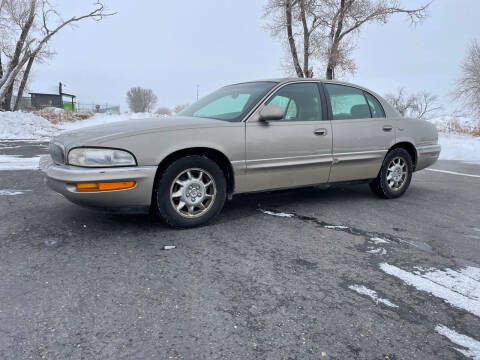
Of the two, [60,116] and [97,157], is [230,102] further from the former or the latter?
[60,116]

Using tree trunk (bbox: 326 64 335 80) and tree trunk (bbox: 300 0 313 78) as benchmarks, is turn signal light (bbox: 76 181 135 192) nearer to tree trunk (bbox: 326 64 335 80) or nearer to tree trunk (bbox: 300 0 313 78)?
tree trunk (bbox: 300 0 313 78)

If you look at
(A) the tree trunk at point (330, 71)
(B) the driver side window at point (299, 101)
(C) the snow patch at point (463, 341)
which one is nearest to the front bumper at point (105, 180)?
(B) the driver side window at point (299, 101)

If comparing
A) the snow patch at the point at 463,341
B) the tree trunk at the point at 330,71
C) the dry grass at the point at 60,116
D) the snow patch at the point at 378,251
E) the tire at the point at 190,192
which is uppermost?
the tree trunk at the point at 330,71

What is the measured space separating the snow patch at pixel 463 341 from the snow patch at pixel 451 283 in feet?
0.99

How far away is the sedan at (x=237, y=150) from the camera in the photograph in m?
3.00

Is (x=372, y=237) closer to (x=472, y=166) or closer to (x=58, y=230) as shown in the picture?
(x=58, y=230)

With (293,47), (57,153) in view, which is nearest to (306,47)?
(293,47)

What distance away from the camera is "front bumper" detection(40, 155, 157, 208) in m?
2.91

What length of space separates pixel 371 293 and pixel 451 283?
2.05 ft

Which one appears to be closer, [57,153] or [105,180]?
[105,180]

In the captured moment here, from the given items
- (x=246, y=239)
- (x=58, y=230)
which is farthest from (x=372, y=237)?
(x=58, y=230)

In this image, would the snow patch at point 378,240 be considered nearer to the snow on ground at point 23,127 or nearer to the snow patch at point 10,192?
the snow patch at point 10,192

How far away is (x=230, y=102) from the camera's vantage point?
4.07m

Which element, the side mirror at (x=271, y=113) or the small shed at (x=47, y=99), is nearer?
the side mirror at (x=271, y=113)
